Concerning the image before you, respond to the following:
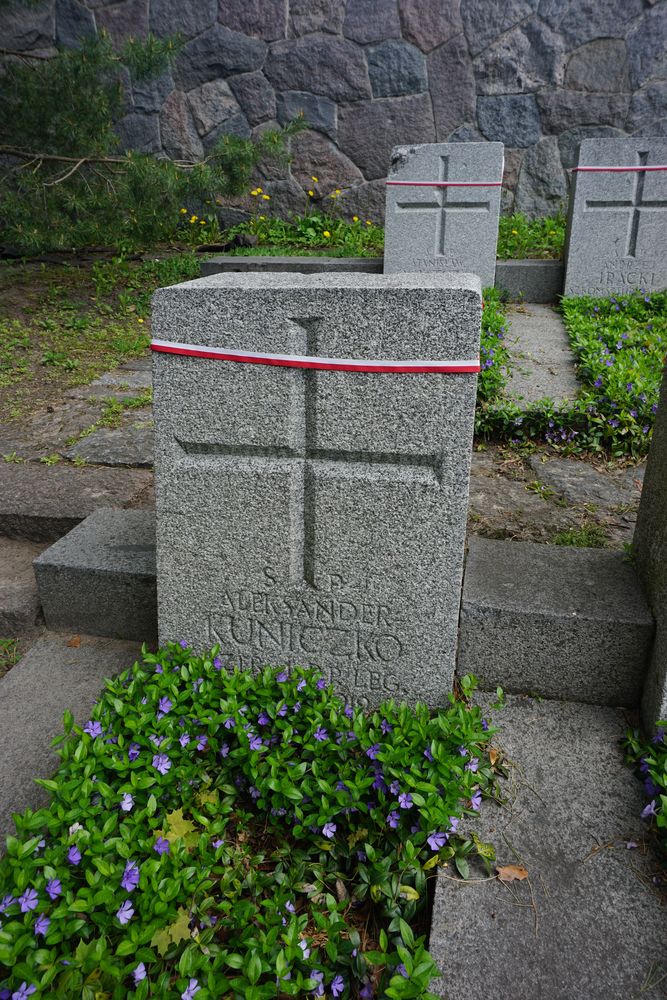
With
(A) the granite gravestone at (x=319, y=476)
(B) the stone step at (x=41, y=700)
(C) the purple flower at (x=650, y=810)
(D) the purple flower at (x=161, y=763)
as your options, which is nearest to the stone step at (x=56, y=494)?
(B) the stone step at (x=41, y=700)

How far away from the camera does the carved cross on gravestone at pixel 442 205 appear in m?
6.03

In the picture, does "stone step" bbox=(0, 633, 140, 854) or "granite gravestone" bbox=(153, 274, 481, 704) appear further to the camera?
"stone step" bbox=(0, 633, 140, 854)

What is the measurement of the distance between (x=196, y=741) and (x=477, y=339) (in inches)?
41.3

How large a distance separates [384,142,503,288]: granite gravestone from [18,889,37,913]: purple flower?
5.41m

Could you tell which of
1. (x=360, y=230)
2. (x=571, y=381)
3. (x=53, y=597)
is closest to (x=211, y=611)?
(x=53, y=597)

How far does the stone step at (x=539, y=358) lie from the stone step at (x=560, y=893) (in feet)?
7.46

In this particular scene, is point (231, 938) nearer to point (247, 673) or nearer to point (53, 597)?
point (247, 673)

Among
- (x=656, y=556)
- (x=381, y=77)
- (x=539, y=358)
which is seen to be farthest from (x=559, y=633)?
(x=381, y=77)

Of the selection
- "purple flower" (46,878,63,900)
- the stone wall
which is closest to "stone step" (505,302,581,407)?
"purple flower" (46,878,63,900)

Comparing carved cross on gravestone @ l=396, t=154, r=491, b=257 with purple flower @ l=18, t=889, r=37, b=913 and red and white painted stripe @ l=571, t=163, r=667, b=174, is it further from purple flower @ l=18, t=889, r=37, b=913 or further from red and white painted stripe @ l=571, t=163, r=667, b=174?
purple flower @ l=18, t=889, r=37, b=913

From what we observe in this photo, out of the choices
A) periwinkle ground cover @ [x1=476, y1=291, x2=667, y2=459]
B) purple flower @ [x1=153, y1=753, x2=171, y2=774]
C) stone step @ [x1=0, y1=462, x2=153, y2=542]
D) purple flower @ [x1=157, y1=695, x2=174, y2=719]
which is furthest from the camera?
periwinkle ground cover @ [x1=476, y1=291, x2=667, y2=459]

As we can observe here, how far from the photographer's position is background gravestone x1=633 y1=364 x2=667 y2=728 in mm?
1809

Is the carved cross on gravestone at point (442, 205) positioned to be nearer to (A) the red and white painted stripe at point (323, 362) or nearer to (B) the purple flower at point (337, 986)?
(A) the red and white painted stripe at point (323, 362)

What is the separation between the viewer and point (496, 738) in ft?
6.19
